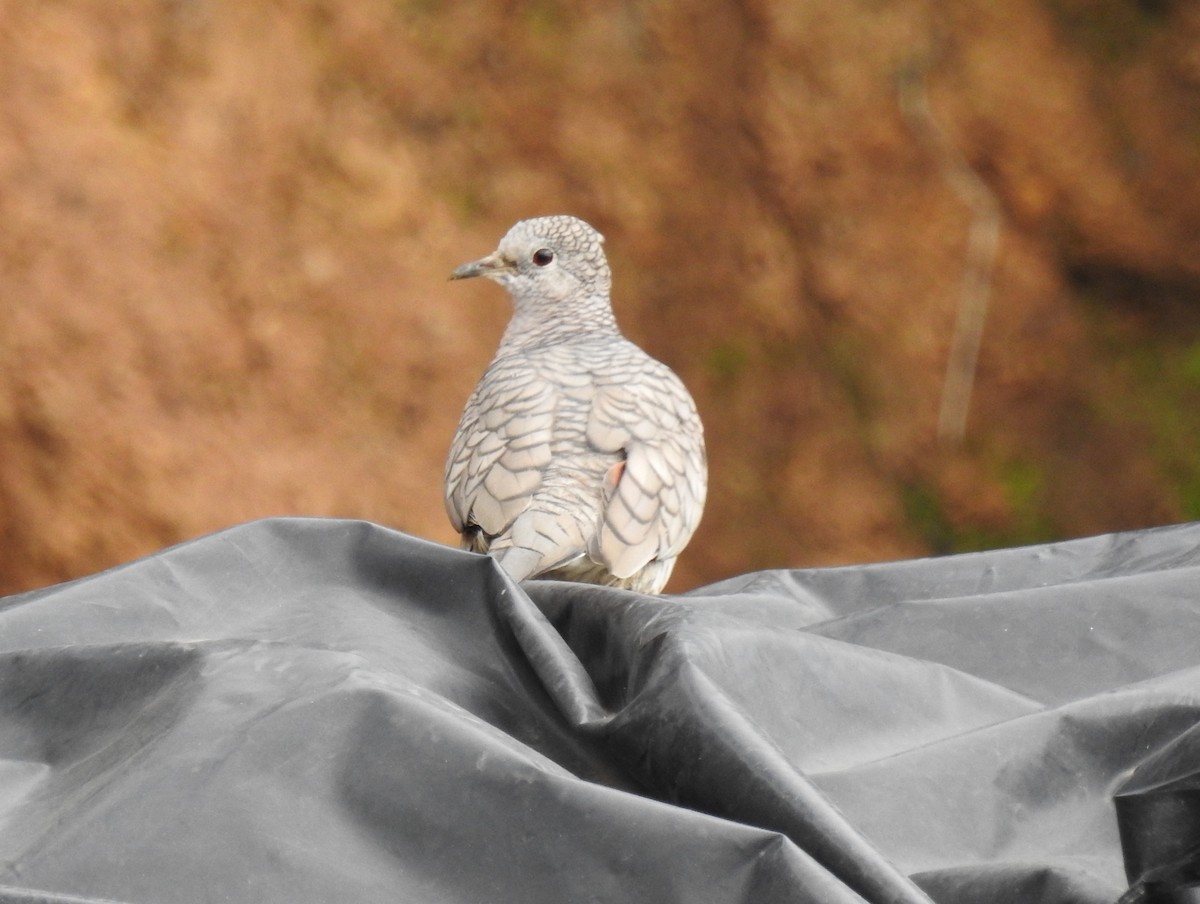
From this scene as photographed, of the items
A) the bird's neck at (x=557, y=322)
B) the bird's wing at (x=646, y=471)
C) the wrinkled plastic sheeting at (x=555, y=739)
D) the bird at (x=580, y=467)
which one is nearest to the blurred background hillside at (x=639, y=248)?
the bird's neck at (x=557, y=322)

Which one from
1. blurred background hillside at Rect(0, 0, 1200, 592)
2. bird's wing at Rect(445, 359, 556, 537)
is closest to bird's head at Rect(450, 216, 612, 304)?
bird's wing at Rect(445, 359, 556, 537)

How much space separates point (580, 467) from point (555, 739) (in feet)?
6.12

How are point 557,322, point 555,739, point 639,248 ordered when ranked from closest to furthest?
point 555,739 → point 557,322 → point 639,248

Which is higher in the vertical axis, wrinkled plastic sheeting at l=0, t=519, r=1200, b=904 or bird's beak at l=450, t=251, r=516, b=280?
bird's beak at l=450, t=251, r=516, b=280

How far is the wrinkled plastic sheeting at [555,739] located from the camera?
3.60 feet

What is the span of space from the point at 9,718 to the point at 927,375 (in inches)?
230

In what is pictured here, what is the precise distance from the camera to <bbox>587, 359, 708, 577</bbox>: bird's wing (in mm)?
3102

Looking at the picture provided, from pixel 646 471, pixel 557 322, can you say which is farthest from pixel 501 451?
pixel 557 322

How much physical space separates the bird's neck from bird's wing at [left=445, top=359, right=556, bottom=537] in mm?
487

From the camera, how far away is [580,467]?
3201 mm

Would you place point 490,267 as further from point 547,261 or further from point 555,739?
point 555,739

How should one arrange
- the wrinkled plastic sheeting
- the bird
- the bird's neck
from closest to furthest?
1. the wrinkled plastic sheeting
2. the bird
3. the bird's neck

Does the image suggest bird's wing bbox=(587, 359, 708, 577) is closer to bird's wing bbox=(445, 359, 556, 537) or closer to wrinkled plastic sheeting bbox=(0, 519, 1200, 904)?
bird's wing bbox=(445, 359, 556, 537)

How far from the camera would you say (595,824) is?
1.11 m
